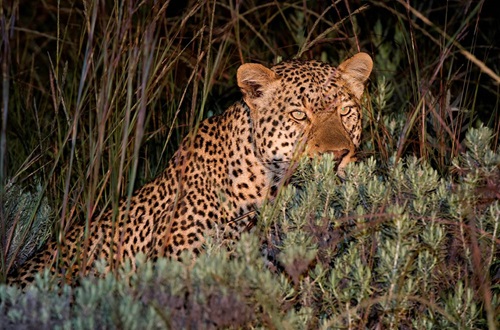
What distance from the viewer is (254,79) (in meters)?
4.76

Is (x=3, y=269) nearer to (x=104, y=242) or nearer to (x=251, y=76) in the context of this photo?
(x=104, y=242)

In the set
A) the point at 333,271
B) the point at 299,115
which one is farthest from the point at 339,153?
the point at 333,271

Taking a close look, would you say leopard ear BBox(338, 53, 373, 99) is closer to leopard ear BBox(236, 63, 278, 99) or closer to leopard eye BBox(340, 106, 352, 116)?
leopard eye BBox(340, 106, 352, 116)

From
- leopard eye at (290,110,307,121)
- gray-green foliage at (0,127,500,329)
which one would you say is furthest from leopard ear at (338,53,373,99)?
gray-green foliage at (0,127,500,329)

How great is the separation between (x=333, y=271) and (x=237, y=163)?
1.18 m

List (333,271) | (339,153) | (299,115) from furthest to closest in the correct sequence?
(299,115), (339,153), (333,271)

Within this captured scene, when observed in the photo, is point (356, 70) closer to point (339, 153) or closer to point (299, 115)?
point (299, 115)

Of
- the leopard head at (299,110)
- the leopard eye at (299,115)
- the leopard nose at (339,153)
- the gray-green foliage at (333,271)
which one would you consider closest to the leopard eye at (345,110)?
the leopard head at (299,110)

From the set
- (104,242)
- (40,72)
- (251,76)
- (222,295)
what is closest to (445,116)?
(251,76)

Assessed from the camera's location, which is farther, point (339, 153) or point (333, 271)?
point (339, 153)

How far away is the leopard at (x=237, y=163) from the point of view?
4.60m

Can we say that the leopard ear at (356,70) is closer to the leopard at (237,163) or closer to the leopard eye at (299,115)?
the leopard at (237,163)

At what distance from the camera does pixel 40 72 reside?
863 cm

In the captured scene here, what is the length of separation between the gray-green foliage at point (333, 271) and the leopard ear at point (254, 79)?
0.56m
